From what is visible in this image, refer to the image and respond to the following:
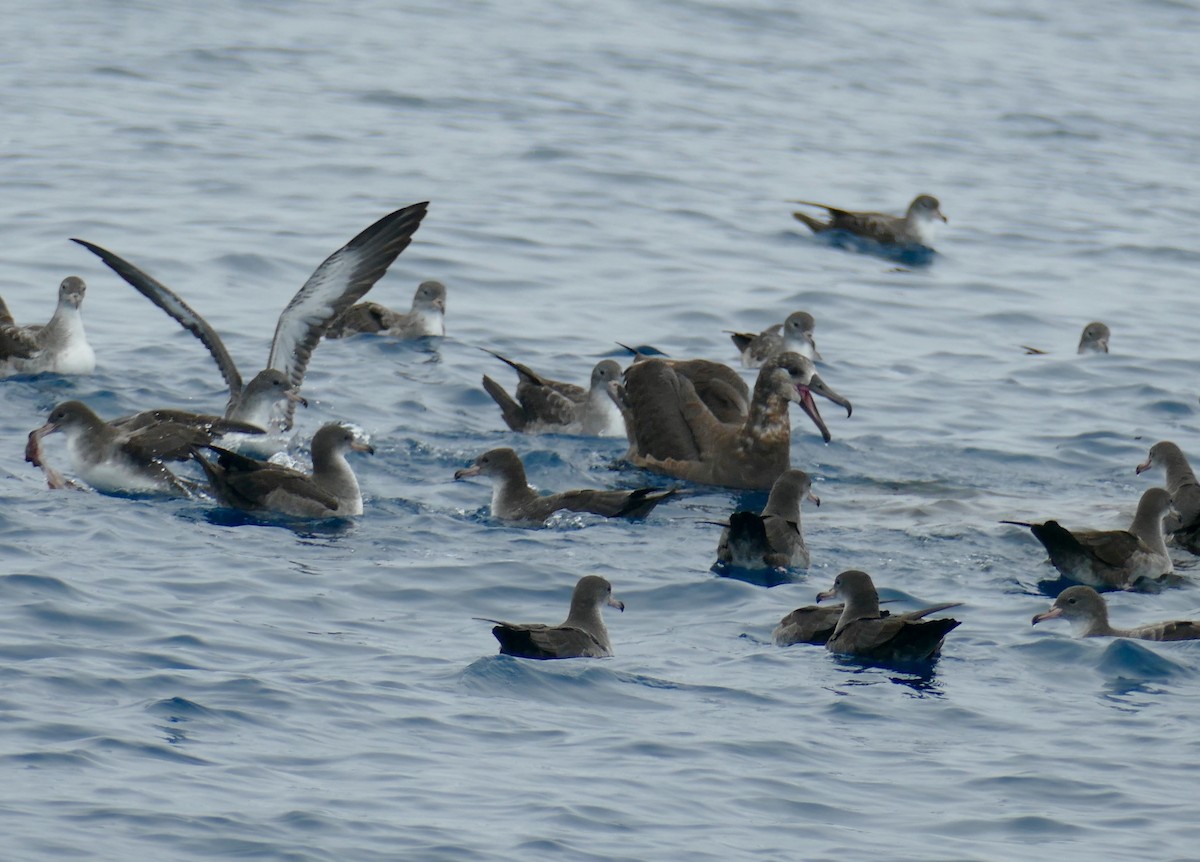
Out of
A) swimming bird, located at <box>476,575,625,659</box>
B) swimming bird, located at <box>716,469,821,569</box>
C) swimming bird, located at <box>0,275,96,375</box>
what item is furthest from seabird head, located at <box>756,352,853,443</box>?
swimming bird, located at <box>0,275,96,375</box>

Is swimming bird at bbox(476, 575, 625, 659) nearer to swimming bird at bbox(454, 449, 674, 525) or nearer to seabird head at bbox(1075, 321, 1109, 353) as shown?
swimming bird at bbox(454, 449, 674, 525)

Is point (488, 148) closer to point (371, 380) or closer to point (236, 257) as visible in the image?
point (236, 257)

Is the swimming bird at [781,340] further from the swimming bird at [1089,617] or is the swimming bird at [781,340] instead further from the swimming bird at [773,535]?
the swimming bird at [1089,617]

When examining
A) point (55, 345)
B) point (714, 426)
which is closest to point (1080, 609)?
point (714, 426)

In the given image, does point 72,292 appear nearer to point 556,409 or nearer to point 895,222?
point 556,409

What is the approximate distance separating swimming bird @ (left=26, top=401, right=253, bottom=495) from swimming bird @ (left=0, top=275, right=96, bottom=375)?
258 centimetres

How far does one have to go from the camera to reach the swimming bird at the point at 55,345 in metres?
15.2

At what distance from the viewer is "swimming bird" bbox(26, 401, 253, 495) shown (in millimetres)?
12539

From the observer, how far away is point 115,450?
12570mm

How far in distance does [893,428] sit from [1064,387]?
8.32ft

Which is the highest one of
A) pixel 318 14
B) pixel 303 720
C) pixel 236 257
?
pixel 318 14

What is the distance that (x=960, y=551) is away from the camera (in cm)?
1238

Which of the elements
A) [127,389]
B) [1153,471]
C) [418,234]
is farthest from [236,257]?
[1153,471]

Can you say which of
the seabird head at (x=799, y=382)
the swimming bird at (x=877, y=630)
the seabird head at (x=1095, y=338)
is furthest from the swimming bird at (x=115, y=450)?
the seabird head at (x=1095, y=338)
